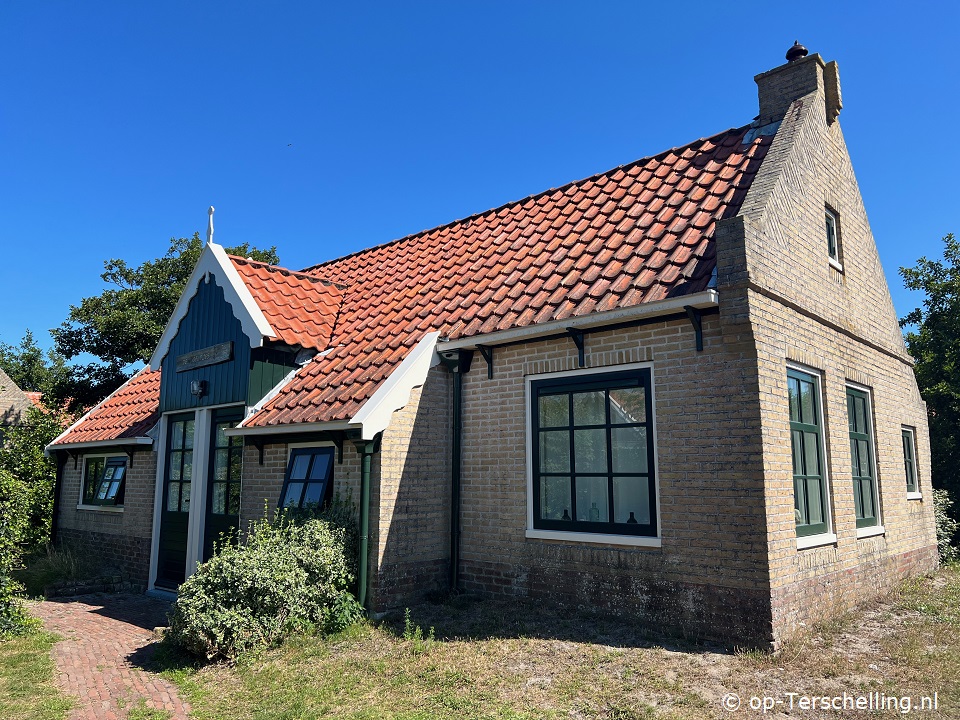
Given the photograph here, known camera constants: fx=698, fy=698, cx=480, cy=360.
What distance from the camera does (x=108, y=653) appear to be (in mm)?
8242

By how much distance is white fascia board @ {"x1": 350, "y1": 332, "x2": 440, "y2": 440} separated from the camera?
28.4 feet

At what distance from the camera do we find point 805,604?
7523 mm

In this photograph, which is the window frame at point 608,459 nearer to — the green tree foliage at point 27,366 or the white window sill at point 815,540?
the white window sill at point 815,540

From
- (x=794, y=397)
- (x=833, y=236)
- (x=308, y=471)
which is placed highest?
(x=833, y=236)

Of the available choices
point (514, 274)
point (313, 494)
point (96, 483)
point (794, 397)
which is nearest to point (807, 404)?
point (794, 397)

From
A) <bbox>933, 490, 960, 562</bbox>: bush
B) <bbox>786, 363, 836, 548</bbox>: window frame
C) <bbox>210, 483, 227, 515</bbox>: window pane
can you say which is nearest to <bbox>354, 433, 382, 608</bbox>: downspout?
<bbox>210, 483, 227, 515</bbox>: window pane

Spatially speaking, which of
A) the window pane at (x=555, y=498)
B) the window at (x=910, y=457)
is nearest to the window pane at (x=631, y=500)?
the window pane at (x=555, y=498)

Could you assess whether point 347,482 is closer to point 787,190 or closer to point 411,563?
point 411,563

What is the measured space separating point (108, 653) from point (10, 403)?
25081 mm

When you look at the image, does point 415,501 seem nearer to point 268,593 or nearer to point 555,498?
point 555,498

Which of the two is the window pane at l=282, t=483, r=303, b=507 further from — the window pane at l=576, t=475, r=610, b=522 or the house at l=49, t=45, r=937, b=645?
the window pane at l=576, t=475, r=610, b=522

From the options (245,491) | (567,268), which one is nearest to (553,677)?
(567,268)

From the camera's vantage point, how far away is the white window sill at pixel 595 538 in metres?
7.79

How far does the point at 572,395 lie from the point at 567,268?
6.43 ft
